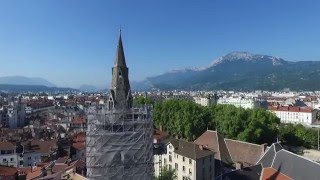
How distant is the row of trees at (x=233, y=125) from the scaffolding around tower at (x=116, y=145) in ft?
116

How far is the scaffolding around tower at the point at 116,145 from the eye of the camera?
95.8 ft

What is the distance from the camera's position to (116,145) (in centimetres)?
2923

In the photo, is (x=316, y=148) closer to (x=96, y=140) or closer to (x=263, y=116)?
(x=263, y=116)

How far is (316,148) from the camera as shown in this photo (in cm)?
7244

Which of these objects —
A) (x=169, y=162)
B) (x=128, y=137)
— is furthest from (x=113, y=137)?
(x=169, y=162)

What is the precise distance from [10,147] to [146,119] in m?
38.6

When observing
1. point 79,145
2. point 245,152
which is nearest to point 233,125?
point 245,152

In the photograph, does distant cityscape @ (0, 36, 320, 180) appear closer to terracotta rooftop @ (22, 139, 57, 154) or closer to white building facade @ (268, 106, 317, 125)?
terracotta rooftop @ (22, 139, 57, 154)

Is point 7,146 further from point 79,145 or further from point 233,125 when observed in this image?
point 233,125

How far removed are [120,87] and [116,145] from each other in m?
4.38

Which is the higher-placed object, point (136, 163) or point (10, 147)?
point (136, 163)

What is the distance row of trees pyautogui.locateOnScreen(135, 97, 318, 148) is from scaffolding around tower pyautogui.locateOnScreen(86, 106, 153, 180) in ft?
116

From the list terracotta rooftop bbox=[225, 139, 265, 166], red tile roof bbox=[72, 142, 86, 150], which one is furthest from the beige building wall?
red tile roof bbox=[72, 142, 86, 150]

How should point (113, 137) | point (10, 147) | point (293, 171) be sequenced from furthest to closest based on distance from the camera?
point (10, 147), point (293, 171), point (113, 137)
